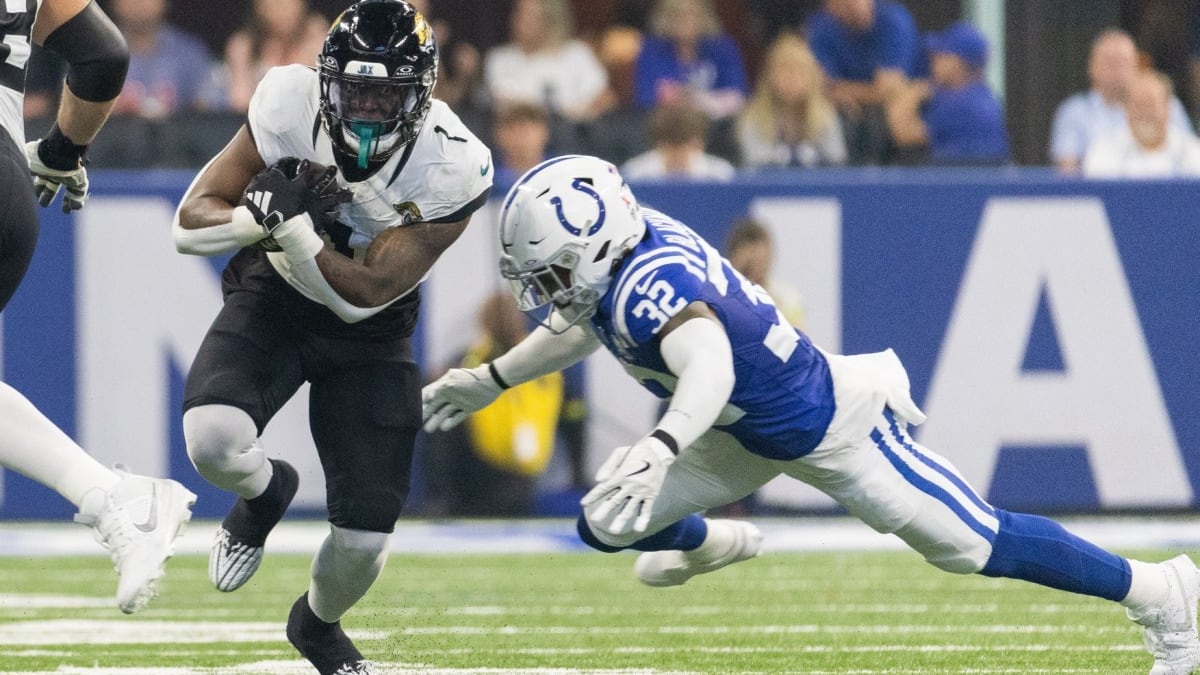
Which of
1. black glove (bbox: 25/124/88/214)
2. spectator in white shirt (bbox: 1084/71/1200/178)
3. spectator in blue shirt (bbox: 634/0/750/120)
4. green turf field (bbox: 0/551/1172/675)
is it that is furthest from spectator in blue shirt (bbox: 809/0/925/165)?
black glove (bbox: 25/124/88/214)

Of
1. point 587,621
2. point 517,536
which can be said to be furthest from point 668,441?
point 517,536

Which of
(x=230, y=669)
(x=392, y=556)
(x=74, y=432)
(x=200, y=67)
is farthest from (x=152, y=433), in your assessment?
(x=230, y=669)

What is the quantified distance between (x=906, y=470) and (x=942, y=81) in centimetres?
495

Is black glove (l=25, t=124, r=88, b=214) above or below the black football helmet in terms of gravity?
below

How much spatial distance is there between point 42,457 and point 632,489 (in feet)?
3.72

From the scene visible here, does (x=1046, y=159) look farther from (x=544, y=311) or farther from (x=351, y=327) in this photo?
(x=351, y=327)

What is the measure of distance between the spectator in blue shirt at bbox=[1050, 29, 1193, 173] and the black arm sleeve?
5429 mm

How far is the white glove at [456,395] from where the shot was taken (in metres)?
4.49

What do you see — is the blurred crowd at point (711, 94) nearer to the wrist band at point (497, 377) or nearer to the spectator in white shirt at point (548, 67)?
the spectator in white shirt at point (548, 67)

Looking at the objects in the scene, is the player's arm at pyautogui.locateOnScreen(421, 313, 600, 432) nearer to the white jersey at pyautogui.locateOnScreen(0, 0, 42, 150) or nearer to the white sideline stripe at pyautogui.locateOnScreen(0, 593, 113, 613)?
the white jersey at pyautogui.locateOnScreen(0, 0, 42, 150)

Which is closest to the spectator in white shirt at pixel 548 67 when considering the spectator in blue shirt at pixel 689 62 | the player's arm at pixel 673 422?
the spectator in blue shirt at pixel 689 62

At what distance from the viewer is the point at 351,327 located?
4309 millimetres

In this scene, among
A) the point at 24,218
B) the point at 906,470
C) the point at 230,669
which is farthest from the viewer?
the point at 230,669

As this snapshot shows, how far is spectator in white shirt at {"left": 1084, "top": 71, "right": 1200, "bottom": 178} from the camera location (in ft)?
26.9
